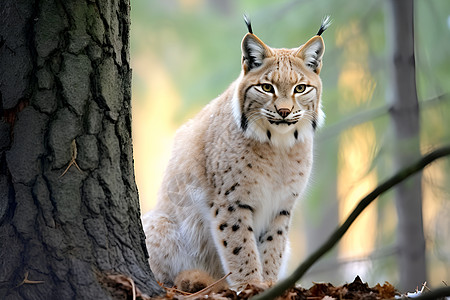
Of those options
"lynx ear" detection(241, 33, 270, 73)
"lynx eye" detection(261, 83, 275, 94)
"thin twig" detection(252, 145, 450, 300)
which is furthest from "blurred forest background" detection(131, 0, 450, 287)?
"thin twig" detection(252, 145, 450, 300)

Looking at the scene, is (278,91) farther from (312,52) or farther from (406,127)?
(406,127)

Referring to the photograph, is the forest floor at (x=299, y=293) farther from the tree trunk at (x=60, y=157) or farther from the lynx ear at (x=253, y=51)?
the lynx ear at (x=253, y=51)

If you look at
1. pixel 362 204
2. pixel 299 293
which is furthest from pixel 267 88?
pixel 362 204

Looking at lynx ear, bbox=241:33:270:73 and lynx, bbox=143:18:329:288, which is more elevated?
Answer: lynx ear, bbox=241:33:270:73

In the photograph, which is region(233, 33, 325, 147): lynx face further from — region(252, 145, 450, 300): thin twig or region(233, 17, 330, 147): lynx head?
region(252, 145, 450, 300): thin twig

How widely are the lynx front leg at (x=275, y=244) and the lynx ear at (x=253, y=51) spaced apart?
3.83 feet

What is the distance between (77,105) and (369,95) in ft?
13.8

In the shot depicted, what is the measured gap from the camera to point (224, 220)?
4043mm

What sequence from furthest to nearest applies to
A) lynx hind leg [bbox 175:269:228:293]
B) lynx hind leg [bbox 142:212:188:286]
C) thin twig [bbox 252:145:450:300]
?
lynx hind leg [bbox 142:212:188:286] → lynx hind leg [bbox 175:269:228:293] → thin twig [bbox 252:145:450:300]

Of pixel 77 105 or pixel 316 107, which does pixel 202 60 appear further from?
pixel 77 105

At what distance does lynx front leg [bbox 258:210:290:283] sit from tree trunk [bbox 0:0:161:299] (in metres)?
1.67

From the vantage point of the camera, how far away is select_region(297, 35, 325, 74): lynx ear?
13.2 feet

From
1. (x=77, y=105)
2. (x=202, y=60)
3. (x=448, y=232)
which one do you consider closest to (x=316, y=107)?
(x=77, y=105)

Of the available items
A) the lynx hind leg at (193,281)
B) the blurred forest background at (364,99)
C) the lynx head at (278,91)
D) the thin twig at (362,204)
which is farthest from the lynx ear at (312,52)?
the thin twig at (362,204)
